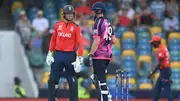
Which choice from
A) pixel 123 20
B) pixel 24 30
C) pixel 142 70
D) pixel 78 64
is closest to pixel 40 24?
pixel 24 30

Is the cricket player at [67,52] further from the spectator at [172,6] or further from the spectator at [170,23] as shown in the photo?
the spectator at [172,6]

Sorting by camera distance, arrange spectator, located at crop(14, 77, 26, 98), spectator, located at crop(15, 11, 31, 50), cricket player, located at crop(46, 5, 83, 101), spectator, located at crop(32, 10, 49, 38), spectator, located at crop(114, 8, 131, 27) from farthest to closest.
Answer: spectator, located at crop(114, 8, 131, 27) < spectator, located at crop(32, 10, 49, 38) < spectator, located at crop(15, 11, 31, 50) < spectator, located at crop(14, 77, 26, 98) < cricket player, located at crop(46, 5, 83, 101)

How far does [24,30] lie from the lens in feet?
68.2

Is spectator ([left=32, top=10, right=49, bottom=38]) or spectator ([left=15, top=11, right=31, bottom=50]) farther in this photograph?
spectator ([left=32, top=10, right=49, bottom=38])

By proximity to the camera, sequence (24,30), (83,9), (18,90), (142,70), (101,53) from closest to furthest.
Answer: (101,53) → (18,90) → (142,70) → (24,30) → (83,9)

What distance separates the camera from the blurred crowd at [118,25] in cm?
2067

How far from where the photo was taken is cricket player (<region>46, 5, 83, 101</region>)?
13.1 m

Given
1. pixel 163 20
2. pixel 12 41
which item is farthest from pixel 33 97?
pixel 163 20

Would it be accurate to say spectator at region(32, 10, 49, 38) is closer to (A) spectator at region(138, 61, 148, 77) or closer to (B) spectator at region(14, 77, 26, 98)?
(B) spectator at region(14, 77, 26, 98)

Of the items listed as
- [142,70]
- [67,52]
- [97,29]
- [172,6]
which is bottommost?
[142,70]

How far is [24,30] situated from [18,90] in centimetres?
209

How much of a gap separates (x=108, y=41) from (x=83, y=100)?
15.9 feet

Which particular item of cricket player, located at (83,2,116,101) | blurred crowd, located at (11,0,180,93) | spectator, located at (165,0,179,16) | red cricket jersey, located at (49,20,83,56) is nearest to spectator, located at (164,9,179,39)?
blurred crowd, located at (11,0,180,93)

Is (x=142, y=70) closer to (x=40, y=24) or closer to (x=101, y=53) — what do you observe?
(x=40, y=24)
